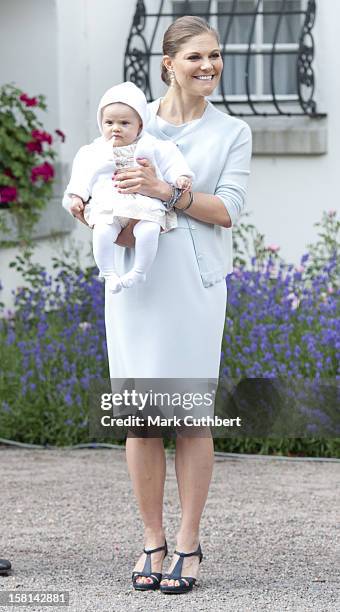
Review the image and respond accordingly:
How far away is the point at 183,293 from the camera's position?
3.74m

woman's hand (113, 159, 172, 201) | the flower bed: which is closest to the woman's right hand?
woman's hand (113, 159, 172, 201)

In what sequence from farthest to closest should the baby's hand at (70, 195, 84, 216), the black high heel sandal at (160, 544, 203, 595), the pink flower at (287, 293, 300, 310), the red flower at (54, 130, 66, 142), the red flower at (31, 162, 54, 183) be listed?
the red flower at (54, 130, 66, 142) < the red flower at (31, 162, 54, 183) < the pink flower at (287, 293, 300, 310) < the black high heel sandal at (160, 544, 203, 595) < the baby's hand at (70, 195, 84, 216)

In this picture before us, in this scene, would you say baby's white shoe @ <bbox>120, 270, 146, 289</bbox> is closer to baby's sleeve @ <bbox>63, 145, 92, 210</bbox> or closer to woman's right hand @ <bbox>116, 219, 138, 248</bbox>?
woman's right hand @ <bbox>116, 219, 138, 248</bbox>

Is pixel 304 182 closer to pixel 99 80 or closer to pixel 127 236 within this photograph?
pixel 99 80

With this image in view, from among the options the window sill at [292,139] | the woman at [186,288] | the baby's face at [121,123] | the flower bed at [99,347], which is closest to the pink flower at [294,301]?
the flower bed at [99,347]

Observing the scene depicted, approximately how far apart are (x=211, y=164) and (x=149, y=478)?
0.96m

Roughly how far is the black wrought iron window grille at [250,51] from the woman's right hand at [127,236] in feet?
13.5

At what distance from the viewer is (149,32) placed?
797 cm

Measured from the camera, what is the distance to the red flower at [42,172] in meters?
7.41

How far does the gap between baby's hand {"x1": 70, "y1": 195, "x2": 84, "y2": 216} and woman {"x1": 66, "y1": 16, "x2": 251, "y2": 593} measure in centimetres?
14

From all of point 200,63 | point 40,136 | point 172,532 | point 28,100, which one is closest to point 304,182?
point 40,136

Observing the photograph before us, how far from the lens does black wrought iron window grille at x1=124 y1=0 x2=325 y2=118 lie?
25.4 feet

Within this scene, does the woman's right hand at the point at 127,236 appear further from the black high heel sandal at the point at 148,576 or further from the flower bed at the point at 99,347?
the flower bed at the point at 99,347

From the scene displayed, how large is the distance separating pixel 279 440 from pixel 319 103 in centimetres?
274
